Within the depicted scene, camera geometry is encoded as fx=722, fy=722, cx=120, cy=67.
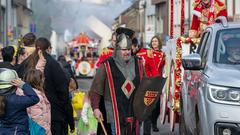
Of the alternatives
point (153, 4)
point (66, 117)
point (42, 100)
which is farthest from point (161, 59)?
point (153, 4)

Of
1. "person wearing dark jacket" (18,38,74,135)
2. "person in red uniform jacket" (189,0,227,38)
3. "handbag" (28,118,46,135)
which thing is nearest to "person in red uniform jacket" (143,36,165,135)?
"person in red uniform jacket" (189,0,227,38)

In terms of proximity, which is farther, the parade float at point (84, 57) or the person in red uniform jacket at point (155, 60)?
the parade float at point (84, 57)

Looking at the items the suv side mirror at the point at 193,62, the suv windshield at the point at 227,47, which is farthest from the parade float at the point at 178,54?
the suv side mirror at the point at 193,62

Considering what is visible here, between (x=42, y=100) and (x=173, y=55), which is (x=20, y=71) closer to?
(x=42, y=100)

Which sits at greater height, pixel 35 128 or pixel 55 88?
pixel 55 88

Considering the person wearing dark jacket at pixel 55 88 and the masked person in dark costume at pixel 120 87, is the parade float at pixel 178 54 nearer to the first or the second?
the person wearing dark jacket at pixel 55 88

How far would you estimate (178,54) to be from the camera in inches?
430

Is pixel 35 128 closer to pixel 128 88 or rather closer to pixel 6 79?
pixel 6 79

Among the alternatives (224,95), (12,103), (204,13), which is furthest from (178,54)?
(12,103)

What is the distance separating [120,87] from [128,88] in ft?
0.29

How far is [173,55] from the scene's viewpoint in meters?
11.3

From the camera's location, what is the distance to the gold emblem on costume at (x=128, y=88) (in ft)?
25.1

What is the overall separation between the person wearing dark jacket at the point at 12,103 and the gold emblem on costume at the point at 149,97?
1252mm

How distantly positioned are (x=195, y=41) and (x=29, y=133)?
4.36m
